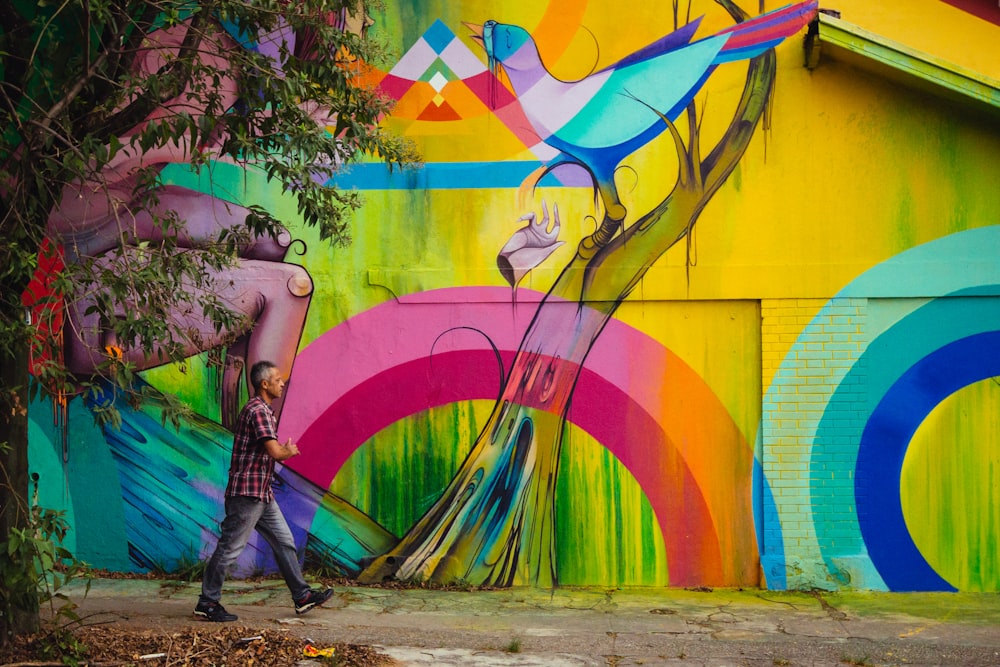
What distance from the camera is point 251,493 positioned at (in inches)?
253

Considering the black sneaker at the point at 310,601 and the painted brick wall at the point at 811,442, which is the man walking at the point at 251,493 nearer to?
the black sneaker at the point at 310,601

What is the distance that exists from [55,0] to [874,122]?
586cm

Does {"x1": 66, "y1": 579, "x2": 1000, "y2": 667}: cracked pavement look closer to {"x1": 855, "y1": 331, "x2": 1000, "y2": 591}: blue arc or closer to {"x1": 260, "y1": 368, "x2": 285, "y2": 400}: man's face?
{"x1": 855, "y1": 331, "x2": 1000, "y2": 591}: blue arc

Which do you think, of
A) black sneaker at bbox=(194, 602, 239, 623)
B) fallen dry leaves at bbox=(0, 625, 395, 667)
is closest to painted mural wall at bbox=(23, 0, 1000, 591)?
black sneaker at bbox=(194, 602, 239, 623)

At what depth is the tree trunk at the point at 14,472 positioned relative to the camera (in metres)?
5.43

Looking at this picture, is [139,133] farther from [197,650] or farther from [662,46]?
[662,46]

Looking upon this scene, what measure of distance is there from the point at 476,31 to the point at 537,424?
3.23 metres

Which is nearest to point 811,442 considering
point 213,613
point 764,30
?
point 764,30

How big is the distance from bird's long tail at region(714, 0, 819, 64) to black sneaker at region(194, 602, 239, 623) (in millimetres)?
5539

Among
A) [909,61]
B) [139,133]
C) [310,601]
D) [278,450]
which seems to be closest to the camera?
[139,133]

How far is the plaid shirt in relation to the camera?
6418mm

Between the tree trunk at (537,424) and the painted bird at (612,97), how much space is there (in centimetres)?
22

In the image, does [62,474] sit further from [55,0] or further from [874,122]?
[874,122]

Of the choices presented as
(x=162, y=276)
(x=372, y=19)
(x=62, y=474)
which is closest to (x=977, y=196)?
(x=372, y=19)
